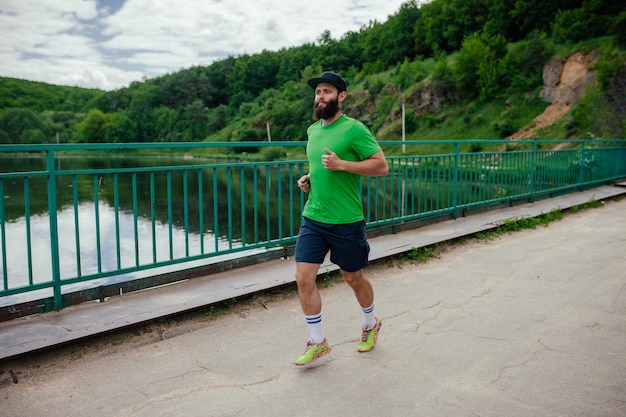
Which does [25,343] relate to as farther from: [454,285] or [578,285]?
[578,285]

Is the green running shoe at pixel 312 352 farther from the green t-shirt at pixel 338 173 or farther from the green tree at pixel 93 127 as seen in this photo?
the green tree at pixel 93 127

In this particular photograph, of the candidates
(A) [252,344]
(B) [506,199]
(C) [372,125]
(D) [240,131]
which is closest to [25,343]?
(A) [252,344]

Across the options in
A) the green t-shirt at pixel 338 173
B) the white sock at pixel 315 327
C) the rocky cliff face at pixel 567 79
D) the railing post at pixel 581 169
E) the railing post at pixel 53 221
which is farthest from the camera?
the rocky cliff face at pixel 567 79

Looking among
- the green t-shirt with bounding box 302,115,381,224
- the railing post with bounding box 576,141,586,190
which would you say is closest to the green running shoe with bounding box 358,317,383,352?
the green t-shirt with bounding box 302,115,381,224

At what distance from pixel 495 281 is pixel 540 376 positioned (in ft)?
7.84

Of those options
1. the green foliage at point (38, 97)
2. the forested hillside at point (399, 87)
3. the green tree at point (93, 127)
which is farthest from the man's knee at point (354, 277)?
the green tree at point (93, 127)

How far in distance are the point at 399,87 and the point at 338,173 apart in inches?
3138

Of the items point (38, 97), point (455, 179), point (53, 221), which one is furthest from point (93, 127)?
point (53, 221)

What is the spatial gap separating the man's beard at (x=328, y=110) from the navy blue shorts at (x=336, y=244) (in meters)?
0.70

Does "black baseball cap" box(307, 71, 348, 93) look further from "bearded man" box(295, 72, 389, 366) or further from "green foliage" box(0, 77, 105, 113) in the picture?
"green foliage" box(0, 77, 105, 113)

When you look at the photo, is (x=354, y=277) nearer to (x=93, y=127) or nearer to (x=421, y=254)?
(x=421, y=254)

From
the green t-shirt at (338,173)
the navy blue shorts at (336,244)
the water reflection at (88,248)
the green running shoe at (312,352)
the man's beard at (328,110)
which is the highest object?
the man's beard at (328,110)

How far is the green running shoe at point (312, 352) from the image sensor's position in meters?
3.44

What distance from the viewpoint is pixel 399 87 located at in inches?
3142
